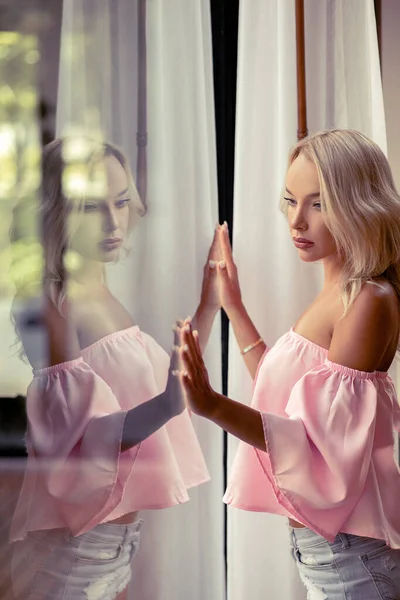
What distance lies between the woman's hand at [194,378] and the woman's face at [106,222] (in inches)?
6.7

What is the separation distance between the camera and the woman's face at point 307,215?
99cm

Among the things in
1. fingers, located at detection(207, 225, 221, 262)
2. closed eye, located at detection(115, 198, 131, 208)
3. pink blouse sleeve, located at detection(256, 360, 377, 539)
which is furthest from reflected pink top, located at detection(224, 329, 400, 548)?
closed eye, located at detection(115, 198, 131, 208)

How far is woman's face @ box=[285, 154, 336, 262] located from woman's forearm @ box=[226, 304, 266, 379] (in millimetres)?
127

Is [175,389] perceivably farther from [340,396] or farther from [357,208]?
[357,208]

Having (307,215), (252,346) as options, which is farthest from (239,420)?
(307,215)

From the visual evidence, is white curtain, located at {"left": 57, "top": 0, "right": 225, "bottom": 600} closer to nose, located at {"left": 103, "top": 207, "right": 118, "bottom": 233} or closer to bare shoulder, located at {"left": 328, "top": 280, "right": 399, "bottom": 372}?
nose, located at {"left": 103, "top": 207, "right": 118, "bottom": 233}

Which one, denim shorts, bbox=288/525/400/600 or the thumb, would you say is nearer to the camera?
denim shorts, bbox=288/525/400/600

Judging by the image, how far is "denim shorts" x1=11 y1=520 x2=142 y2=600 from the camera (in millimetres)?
974

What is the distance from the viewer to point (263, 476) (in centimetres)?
104

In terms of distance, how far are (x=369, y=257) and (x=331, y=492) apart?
11.9 inches

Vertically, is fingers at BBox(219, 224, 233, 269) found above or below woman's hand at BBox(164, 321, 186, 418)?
above

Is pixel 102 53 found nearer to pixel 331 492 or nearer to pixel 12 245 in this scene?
pixel 12 245

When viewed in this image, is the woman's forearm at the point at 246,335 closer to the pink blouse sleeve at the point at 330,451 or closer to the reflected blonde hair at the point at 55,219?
the pink blouse sleeve at the point at 330,451

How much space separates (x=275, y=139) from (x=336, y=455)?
0.45 meters
